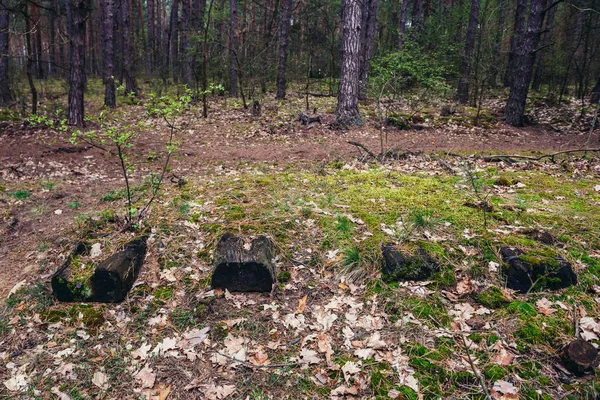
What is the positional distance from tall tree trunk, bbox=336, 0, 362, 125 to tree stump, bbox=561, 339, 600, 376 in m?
9.03

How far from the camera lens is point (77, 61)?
1030 cm

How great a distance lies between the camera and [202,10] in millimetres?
16938

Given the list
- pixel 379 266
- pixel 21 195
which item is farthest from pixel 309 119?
pixel 379 266

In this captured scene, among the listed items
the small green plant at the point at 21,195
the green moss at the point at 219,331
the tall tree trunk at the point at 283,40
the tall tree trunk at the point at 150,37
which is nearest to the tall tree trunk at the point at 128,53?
the tall tree trunk at the point at 150,37

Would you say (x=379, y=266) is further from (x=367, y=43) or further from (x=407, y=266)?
(x=367, y=43)

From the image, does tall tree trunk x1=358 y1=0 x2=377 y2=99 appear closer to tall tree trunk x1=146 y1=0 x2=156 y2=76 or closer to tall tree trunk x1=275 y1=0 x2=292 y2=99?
tall tree trunk x1=275 y1=0 x2=292 y2=99

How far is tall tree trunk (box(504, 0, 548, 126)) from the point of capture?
10.5 m

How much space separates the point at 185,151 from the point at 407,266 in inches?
285

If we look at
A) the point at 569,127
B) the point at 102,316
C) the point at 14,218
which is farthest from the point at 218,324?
the point at 569,127

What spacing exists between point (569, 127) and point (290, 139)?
917 cm

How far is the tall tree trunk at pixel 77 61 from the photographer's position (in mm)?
10156

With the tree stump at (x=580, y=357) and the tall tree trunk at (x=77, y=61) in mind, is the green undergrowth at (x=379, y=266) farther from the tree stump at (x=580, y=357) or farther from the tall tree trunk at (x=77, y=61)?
the tall tree trunk at (x=77, y=61)

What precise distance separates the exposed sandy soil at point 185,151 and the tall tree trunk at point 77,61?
99cm

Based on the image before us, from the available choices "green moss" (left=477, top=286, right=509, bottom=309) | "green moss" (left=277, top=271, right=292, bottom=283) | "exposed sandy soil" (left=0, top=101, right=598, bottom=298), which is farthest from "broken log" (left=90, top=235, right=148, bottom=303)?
"green moss" (left=477, top=286, right=509, bottom=309)
